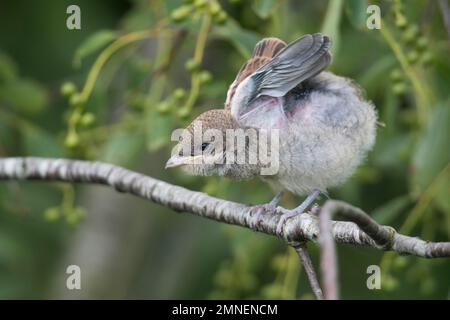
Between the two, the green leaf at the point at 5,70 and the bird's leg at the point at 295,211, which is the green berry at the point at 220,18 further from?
the green leaf at the point at 5,70

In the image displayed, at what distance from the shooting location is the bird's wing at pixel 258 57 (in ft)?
12.7

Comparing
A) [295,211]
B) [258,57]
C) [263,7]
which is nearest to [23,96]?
[258,57]

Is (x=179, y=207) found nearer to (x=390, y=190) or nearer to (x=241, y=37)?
(x=241, y=37)

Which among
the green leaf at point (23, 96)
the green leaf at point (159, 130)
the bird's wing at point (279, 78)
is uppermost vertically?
the green leaf at point (23, 96)

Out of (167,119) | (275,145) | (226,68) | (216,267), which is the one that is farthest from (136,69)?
(216,267)

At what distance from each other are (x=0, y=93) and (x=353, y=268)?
9.02 ft

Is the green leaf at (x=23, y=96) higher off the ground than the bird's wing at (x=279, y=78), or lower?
higher

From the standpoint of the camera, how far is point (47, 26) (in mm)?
6531

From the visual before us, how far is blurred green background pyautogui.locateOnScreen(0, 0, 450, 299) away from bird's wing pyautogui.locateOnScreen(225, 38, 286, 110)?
140 mm

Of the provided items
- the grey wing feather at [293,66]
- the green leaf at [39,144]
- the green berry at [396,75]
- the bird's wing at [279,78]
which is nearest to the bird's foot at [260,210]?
the bird's wing at [279,78]

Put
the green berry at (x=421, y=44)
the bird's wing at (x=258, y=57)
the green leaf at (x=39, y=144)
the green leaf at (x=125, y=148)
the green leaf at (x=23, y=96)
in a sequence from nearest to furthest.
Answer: the bird's wing at (x=258, y=57)
the green berry at (x=421, y=44)
the green leaf at (x=125, y=148)
the green leaf at (x=39, y=144)
the green leaf at (x=23, y=96)

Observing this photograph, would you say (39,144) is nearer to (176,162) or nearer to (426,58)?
(176,162)

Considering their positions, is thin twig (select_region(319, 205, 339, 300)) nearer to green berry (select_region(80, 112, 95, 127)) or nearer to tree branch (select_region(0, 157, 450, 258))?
tree branch (select_region(0, 157, 450, 258))

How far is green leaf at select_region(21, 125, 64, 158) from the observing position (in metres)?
4.90
